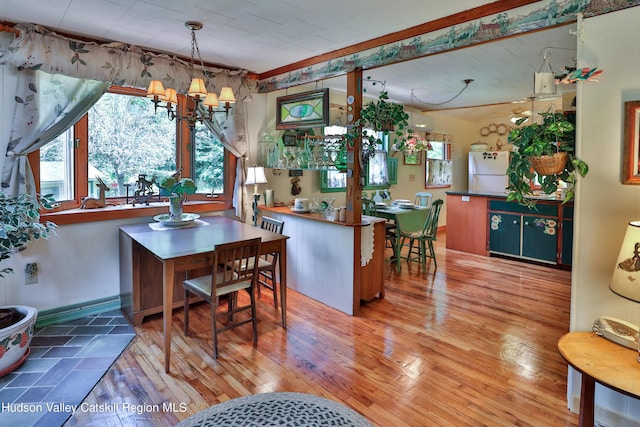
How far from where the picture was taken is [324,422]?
77.9 inches

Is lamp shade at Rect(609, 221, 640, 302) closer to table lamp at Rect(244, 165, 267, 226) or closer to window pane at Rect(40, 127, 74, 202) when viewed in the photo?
table lamp at Rect(244, 165, 267, 226)

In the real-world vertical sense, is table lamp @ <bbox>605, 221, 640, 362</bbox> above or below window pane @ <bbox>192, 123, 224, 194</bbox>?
below

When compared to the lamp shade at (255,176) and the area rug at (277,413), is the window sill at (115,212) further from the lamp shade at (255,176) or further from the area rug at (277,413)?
the area rug at (277,413)

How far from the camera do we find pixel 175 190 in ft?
11.1

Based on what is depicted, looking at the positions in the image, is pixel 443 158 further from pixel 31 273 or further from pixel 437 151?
pixel 31 273

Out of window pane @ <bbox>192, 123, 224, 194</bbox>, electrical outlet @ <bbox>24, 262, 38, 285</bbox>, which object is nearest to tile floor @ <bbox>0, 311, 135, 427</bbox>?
electrical outlet @ <bbox>24, 262, 38, 285</bbox>

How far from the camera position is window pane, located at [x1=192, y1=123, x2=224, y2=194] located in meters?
4.12

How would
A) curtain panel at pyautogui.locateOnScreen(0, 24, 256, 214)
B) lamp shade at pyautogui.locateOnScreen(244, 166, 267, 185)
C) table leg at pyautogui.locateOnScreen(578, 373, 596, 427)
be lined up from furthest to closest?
lamp shade at pyautogui.locateOnScreen(244, 166, 267, 185)
curtain panel at pyautogui.locateOnScreen(0, 24, 256, 214)
table leg at pyautogui.locateOnScreen(578, 373, 596, 427)

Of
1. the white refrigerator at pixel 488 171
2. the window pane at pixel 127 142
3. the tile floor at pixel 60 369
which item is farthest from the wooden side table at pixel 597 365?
the white refrigerator at pixel 488 171

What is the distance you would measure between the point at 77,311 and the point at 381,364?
269 centimetres

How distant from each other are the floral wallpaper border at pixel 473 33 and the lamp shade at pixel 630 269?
45.0 inches

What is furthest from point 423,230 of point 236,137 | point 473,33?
point 473,33

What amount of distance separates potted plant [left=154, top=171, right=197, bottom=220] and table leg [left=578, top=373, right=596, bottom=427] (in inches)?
122

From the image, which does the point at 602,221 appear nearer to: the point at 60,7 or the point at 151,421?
the point at 151,421
